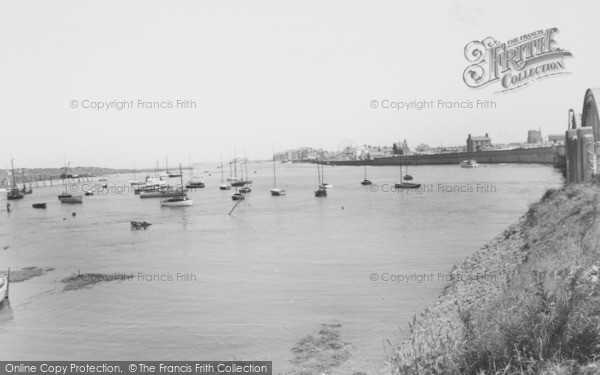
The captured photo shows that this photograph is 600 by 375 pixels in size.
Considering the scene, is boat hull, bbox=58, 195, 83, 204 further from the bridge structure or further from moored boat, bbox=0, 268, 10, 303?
the bridge structure

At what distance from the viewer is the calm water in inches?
616

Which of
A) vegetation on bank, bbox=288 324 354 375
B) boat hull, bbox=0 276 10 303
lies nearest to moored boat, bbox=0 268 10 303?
boat hull, bbox=0 276 10 303

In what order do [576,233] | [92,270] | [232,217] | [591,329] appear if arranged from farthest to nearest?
[232,217] < [92,270] < [576,233] < [591,329]

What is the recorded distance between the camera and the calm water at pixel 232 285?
1564cm

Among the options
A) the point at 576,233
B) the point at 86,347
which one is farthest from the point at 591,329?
the point at 86,347

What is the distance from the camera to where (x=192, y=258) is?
31.2 metres

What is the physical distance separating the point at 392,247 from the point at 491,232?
789cm

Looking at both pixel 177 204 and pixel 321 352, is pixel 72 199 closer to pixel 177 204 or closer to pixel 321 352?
pixel 177 204

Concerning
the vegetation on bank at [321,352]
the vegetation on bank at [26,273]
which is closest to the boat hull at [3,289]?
the vegetation on bank at [26,273]

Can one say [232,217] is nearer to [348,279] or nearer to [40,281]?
[40,281]

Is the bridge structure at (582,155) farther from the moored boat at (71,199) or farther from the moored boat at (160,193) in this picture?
the moored boat at (71,199)

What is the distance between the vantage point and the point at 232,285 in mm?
23062

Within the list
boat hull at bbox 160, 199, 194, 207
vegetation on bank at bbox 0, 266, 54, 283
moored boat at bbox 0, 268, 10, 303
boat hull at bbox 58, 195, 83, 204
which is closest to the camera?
moored boat at bbox 0, 268, 10, 303

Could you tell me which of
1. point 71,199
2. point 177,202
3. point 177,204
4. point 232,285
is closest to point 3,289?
point 232,285
